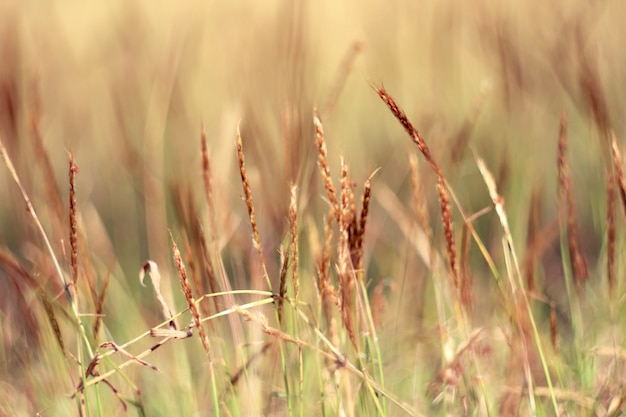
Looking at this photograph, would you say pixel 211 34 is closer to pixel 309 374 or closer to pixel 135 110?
pixel 135 110

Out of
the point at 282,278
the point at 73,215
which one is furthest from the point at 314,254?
the point at 73,215

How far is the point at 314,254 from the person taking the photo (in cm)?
112

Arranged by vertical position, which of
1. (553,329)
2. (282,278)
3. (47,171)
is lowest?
(553,329)

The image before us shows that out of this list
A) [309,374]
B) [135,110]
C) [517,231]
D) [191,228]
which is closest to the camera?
[191,228]

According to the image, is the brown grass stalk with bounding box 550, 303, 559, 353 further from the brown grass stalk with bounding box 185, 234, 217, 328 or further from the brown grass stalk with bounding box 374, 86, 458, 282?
the brown grass stalk with bounding box 185, 234, 217, 328

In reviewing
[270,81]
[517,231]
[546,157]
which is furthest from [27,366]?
[546,157]

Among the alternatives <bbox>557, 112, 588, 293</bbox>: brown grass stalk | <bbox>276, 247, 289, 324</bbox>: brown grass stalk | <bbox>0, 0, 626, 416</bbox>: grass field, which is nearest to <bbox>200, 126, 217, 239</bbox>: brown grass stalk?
<bbox>0, 0, 626, 416</bbox>: grass field

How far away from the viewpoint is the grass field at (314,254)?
954mm

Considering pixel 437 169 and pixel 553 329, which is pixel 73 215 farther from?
pixel 553 329

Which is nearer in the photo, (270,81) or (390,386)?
(390,386)

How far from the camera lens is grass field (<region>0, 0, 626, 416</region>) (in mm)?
954

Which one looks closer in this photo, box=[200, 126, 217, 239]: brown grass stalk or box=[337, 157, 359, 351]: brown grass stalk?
box=[337, 157, 359, 351]: brown grass stalk

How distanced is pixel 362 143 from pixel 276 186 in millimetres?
1489

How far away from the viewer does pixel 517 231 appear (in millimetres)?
1588
